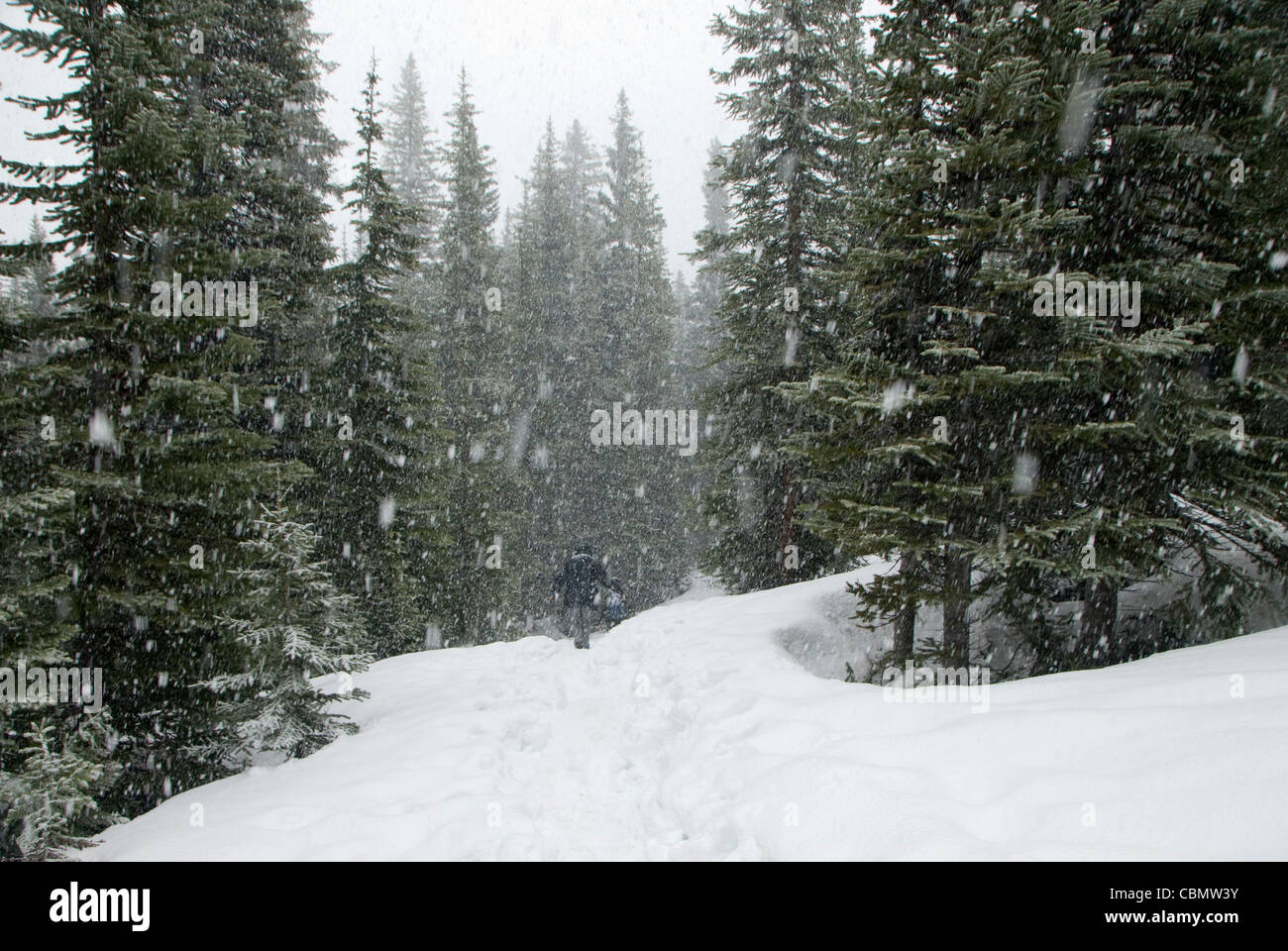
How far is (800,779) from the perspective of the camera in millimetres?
5328

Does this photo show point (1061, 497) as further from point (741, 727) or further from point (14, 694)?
point (14, 694)

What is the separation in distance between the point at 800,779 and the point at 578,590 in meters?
8.79

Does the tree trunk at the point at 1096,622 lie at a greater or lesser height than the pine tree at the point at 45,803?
greater

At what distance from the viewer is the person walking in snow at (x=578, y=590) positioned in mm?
13461

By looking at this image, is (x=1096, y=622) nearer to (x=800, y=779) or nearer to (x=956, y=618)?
(x=956, y=618)

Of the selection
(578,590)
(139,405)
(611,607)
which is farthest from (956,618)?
(139,405)

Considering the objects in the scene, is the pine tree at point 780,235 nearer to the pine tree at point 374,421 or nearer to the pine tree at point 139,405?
the pine tree at point 374,421

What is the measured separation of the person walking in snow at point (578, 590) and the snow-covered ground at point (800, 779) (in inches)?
191

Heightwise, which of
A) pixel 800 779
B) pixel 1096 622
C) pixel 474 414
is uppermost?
pixel 474 414

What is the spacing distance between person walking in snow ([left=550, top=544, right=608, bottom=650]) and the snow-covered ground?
4.84m

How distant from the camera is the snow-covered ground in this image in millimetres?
3908

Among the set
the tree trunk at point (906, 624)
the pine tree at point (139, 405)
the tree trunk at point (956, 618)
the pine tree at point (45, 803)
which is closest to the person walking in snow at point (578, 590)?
the tree trunk at point (906, 624)

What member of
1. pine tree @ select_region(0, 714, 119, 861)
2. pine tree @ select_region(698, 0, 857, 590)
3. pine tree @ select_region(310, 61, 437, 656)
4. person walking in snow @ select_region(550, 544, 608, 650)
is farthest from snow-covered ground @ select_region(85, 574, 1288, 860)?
pine tree @ select_region(698, 0, 857, 590)

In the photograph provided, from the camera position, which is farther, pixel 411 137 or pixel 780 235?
pixel 411 137
